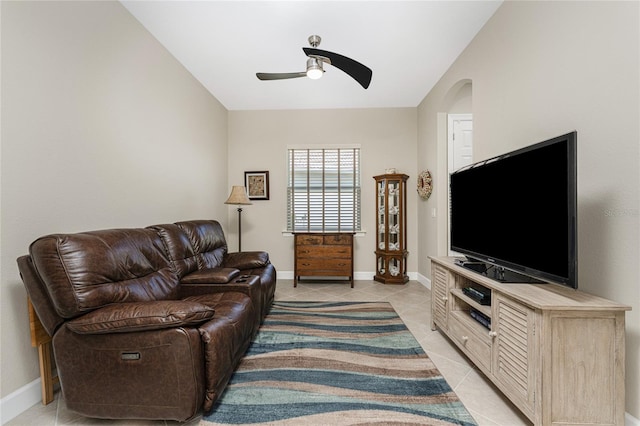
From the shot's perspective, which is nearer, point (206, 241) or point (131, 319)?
point (131, 319)

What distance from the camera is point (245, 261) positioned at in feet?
9.96

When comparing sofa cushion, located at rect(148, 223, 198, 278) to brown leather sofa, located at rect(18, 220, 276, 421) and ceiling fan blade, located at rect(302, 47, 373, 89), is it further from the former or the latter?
ceiling fan blade, located at rect(302, 47, 373, 89)

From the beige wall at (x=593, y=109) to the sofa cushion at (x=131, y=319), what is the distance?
2.22 meters

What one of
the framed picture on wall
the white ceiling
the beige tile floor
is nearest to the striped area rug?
the beige tile floor

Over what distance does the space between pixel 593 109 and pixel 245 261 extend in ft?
10.1

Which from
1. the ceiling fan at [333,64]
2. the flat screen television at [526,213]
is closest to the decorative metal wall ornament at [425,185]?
the flat screen television at [526,213]

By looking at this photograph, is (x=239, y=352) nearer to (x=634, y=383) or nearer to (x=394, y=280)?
(x=634, y=383)

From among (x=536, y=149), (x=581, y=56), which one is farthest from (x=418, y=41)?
(x=536, y=149)

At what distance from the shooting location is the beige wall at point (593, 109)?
1.30 meters

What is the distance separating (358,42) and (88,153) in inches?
103

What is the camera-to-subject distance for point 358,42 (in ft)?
8.95

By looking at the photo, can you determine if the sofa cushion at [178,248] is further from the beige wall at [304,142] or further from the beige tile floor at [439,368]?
the beige wall at [304,142]

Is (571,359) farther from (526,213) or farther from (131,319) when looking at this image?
(131,319)

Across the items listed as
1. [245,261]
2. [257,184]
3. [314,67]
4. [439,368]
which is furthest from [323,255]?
[314,67]
